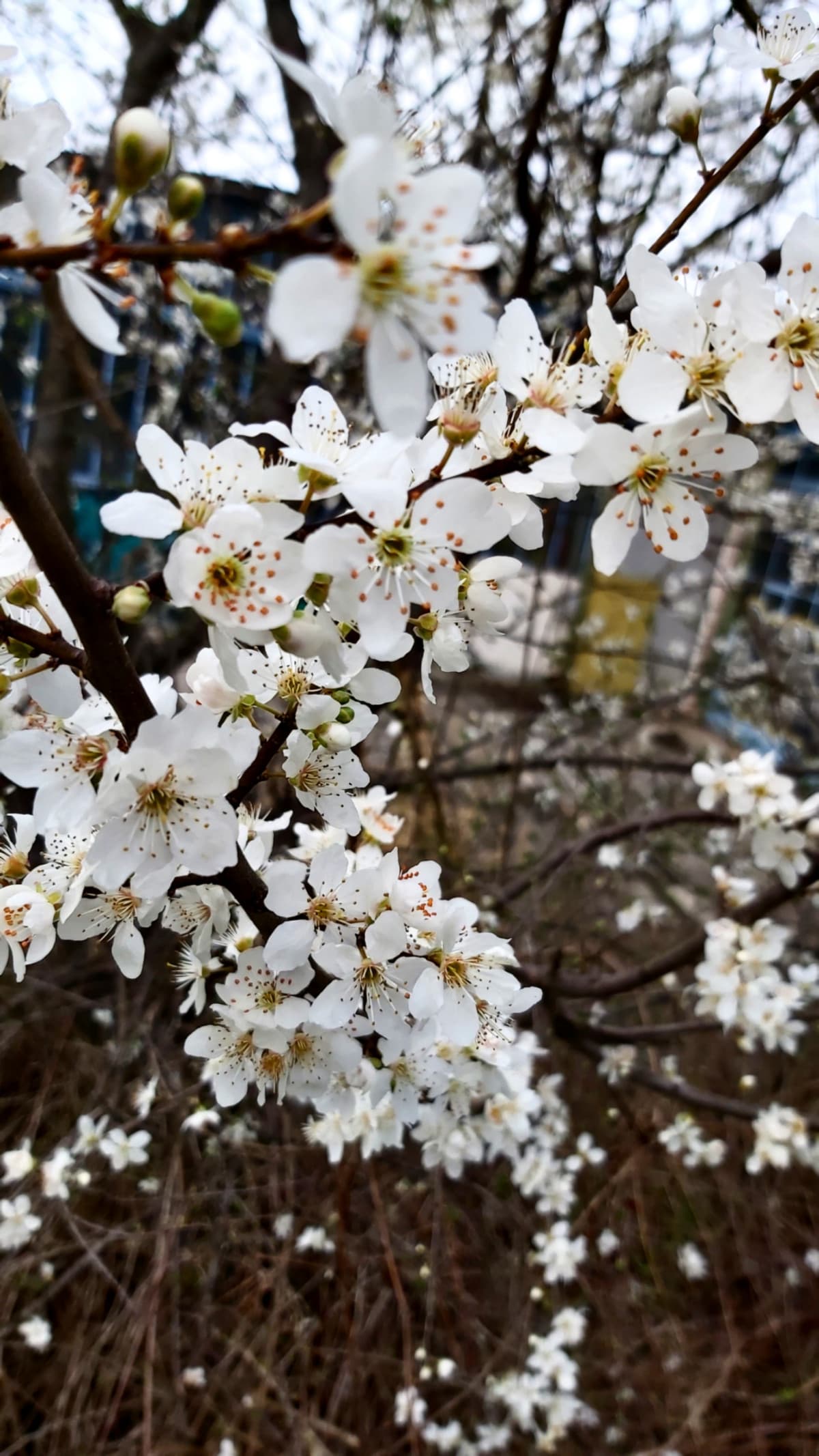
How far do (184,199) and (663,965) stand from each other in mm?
1730

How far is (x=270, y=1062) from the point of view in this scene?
1.04 m

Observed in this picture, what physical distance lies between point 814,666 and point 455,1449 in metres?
3.85

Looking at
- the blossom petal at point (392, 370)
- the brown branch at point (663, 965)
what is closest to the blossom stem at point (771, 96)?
the blossom petal at point (392, 370)

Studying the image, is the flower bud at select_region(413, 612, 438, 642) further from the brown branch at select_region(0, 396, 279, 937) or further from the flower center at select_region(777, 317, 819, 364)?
the flower center at select_region(777, 317, 819, 364)

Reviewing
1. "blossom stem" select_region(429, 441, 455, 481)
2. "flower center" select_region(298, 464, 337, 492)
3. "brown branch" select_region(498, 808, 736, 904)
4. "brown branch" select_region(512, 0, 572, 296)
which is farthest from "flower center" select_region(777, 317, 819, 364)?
"brown branch" select_region(512, 0, 572, 296)

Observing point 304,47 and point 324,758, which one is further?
point 304,47

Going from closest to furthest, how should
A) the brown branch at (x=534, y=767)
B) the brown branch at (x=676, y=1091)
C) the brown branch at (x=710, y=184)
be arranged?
the brown branch at (x=710, y=184), the brown branch at (x=676, y=1091), the brown branch at (x=534, y=767)

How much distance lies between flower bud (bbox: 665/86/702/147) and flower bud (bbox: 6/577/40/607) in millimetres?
870

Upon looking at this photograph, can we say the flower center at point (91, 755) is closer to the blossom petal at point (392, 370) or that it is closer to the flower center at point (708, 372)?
the blossom petal at point (392, 370)

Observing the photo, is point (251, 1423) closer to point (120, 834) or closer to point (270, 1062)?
point (270, 1062)

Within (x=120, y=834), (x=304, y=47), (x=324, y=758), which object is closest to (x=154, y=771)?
(x=120, y=834)

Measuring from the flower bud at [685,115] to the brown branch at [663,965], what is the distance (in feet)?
4.46

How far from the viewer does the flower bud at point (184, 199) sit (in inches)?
22.9

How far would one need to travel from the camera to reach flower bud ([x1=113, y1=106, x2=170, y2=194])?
57 centimetres
